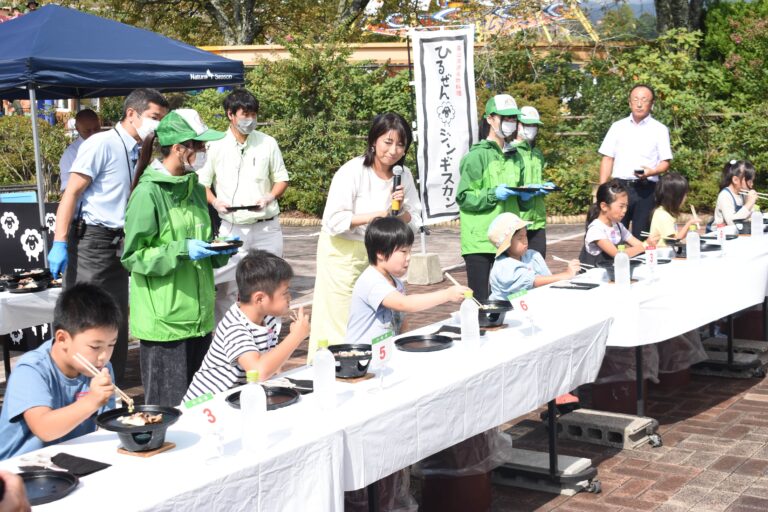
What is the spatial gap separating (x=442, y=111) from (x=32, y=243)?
427 cm

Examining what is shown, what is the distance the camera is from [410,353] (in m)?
4.39

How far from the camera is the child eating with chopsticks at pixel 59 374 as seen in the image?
3336mm

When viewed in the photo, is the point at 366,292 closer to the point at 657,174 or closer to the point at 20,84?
the point at 20,84

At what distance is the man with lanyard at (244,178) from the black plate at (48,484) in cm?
416

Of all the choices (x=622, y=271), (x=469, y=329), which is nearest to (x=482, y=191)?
(x=622, y=271)

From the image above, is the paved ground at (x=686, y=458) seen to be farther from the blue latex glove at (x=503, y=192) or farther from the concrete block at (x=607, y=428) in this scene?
the blue latex glove at (x=503, y=192)

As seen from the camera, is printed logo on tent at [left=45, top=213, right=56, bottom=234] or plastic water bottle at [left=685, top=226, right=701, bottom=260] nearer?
plastic water bottle at [left=685, top=226, right=701, bottom=260]

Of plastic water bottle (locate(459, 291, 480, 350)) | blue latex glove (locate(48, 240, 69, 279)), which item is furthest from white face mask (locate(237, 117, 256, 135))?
plastic water bottle (locate(459, 291, 480, 350))

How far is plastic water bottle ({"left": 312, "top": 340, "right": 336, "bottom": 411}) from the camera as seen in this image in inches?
140

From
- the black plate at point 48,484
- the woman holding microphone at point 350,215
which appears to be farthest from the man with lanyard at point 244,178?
the black plate at point 48,484

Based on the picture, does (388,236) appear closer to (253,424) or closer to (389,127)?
(389,127)

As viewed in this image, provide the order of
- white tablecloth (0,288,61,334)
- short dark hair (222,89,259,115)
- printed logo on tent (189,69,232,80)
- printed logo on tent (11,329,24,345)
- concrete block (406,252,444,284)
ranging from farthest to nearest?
1. concrete block (406,252,444,284)
2. printed logo on tent (189,69,232,80)
3. printed logo on tent (11,329,24,345)
4. short dark hair (222,89,259,115)
5. white tablecloth (0,288,61,334)

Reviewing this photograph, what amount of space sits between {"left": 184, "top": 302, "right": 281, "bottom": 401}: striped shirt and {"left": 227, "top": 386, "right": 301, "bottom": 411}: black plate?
14.1 inches

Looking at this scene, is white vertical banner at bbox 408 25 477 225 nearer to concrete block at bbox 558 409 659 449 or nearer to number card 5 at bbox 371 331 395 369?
concrete block at bbox 558 409 659 449
